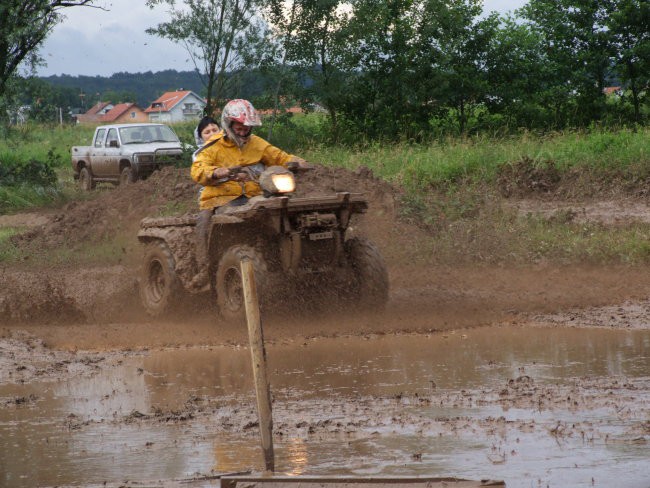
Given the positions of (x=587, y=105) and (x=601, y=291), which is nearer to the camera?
(x=601, y=291)

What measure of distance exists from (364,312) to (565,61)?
21494 millimetres

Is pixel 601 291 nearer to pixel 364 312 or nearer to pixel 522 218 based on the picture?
pixel 364 312

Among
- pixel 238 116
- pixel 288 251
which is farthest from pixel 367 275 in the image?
pixel 238 116

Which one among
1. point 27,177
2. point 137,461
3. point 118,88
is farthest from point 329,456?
point 118,88

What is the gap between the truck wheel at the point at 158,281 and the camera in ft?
40.3

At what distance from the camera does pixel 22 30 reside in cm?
2497

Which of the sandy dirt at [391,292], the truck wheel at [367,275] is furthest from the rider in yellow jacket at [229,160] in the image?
the sandy dirt at [391,292]

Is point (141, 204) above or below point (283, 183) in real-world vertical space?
below

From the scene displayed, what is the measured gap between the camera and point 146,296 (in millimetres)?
12977

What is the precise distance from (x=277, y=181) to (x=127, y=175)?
16.7m

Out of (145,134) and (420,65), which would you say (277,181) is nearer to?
(145,134)

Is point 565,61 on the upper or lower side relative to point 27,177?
upper

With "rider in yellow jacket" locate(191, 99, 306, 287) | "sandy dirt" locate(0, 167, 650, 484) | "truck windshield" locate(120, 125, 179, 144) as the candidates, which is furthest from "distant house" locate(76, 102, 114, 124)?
"rider in yellow jacket" locate(191, 99, 306, 287)

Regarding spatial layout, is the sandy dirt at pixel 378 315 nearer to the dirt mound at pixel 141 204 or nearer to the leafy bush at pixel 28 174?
the dirt mound at pixel 141 204
